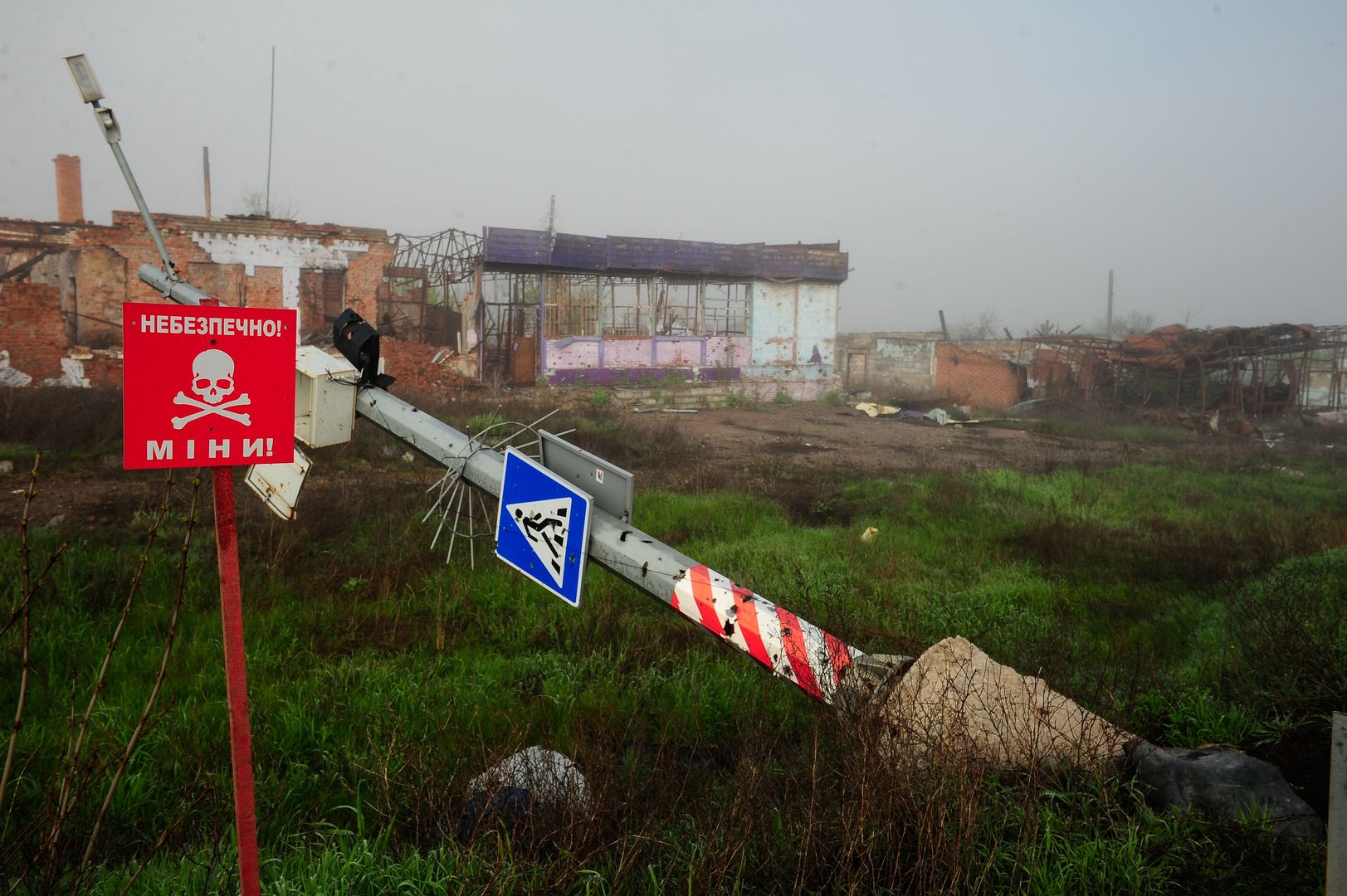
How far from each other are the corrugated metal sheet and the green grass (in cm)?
1485

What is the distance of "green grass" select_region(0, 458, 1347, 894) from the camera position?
2344 millimetres

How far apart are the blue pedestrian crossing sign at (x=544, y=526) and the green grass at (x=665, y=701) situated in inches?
29.1

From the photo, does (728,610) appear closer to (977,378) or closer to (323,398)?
(323,398)

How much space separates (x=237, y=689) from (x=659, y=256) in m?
22.9

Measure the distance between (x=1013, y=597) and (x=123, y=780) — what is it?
551cm

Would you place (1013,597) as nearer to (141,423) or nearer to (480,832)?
(480,832)

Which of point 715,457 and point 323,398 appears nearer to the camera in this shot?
point 323,398

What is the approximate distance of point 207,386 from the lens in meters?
1.68

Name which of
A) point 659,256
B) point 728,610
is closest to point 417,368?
point 659,256

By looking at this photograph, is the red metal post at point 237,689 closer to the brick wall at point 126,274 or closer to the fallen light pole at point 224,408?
the fallen light pole at point 224,408

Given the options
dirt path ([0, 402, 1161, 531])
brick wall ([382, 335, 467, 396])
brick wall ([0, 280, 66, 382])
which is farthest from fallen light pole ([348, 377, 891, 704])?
brick wall ([0, 280, 66, 382])

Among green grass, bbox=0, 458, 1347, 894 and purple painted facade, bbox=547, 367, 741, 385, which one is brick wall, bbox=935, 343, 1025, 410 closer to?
purple painted facade, bbox=547, 367, 741, 385

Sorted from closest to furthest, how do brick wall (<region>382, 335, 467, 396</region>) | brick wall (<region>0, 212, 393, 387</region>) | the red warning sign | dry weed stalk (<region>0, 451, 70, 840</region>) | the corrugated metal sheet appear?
1. dry weed stalk (<region>0, 451, 70, 840</region>)
2. the red warning sign
3. brick wall (<region>0, 212, 393, 387</region>)
4. brick wall (<region>382, 335, 467, 396</region>)
5. the corrugated metal sheet

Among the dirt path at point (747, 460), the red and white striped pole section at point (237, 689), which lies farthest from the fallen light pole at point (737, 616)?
the dirt path at point (747, 460)
